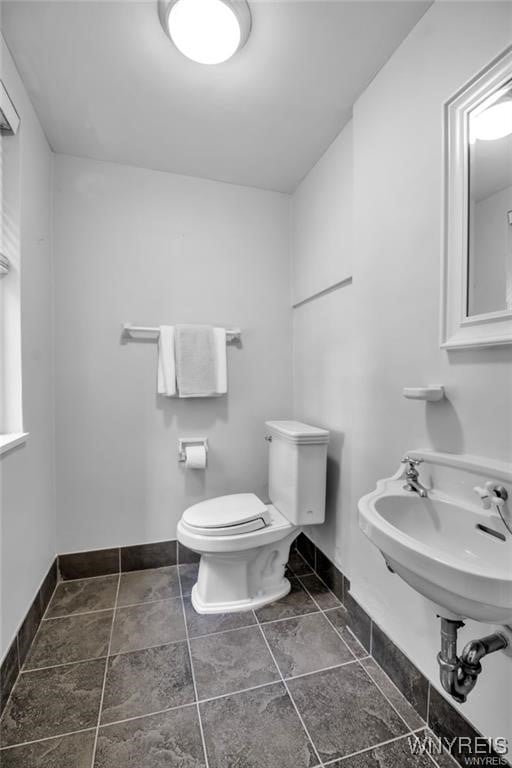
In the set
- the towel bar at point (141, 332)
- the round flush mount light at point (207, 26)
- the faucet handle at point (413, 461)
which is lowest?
the faucet handle at point (413, 461)

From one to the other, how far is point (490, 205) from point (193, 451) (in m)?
1.69

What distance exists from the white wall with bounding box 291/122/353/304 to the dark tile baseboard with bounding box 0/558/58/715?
2025 millimetres

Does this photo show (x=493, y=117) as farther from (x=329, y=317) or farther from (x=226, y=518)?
(x=226, y=518)

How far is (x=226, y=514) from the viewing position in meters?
1.67

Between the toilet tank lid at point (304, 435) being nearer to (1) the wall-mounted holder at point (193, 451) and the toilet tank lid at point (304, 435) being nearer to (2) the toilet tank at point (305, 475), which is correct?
(2) the toilet tank at point (305, 475)

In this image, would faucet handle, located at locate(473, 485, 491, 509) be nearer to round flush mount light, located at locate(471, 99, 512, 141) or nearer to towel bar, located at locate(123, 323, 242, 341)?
round flush mount light, located at locate(471, 99, 512, 141)

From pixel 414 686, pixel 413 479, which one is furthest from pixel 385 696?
pixel 413 479

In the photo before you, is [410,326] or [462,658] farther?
[410,326]

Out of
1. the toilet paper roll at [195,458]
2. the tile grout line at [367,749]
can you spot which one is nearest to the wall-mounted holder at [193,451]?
the toilet paper roll at [195,458]

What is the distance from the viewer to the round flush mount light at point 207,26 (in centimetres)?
109

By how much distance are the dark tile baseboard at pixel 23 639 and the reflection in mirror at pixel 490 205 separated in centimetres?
193

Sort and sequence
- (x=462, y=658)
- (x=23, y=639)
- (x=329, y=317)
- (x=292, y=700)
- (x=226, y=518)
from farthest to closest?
(x=329, y=317) → (x=226, y=518) → (x=23, y=639) → (x=292, y=700) → (x=462, y=658)

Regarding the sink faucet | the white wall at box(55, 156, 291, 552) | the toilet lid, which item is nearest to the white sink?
the sink faucet

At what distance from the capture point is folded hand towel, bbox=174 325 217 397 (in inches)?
77.3
